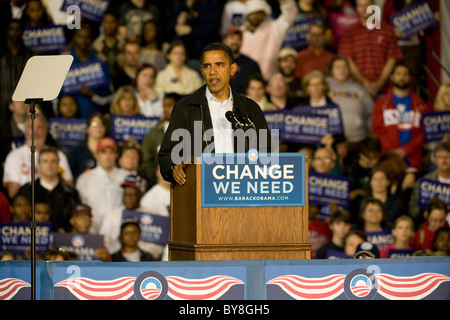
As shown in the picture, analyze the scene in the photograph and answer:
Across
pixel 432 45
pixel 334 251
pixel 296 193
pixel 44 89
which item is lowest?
pixel 334 251

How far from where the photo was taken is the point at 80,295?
5520 millimetres

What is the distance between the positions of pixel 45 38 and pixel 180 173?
586 cm

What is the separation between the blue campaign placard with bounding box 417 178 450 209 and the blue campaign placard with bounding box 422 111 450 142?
0.74 meters

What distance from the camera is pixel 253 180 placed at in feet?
18.0

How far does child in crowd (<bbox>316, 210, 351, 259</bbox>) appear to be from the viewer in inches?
356

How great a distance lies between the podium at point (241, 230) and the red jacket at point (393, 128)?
4988 millimetres

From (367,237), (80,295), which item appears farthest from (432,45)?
(80,295)

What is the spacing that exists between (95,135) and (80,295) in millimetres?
4883

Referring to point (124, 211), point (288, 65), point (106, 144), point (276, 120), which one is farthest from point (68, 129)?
point (288, 65)

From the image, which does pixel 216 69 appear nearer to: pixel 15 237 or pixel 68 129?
pixel 15 237

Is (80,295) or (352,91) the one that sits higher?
(352,91)

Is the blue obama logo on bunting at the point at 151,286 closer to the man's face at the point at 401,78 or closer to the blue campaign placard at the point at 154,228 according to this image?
the blue campaign placard at the point at 154,228

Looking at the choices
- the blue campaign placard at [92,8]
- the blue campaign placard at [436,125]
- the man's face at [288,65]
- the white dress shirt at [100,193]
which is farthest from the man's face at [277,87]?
the blue campaign placard at [92,8]

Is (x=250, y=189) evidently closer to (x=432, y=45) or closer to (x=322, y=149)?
(x=322, y=149)
